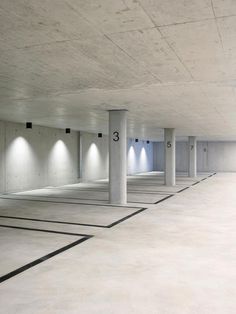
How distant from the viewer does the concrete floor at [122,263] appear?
377cm

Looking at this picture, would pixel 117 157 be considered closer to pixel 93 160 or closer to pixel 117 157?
pixel 117 157

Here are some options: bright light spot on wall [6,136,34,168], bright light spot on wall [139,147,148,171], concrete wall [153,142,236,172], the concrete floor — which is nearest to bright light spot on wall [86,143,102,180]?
bright light spot on wall [6,136,34,168]

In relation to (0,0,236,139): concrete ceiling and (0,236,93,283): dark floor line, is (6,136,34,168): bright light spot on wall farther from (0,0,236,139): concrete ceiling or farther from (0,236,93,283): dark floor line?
(0,236,93,283): dark floor line

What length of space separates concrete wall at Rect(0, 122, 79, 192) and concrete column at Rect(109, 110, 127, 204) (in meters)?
5.77

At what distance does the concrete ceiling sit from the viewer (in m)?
3.94

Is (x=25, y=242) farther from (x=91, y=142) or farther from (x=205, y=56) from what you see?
(x=91, y=142)

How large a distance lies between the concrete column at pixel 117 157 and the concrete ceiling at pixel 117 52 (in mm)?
1498

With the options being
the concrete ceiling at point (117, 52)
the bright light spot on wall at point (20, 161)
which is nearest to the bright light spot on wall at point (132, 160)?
the bright light spot on wall at point (20, 161)

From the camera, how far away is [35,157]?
17.1 m

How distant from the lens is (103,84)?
25.6ft

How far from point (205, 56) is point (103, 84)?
2791 millimetres

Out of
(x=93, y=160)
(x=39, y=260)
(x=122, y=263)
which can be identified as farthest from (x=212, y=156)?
(x=39, y=260)

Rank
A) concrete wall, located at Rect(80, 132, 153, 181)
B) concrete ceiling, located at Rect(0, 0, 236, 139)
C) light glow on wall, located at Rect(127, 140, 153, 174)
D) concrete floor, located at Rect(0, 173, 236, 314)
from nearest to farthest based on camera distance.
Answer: concrete floor, located at Rect(0, 173, 236, 314)
concrete ceiling, located at Rect(0, 0, 236, 139)
concrete wall, located at Rect(80, 132, 153, 181)
light glow on wall, located at Rect(127, 140, 153, 174)

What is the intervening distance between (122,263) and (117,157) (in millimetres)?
6859
